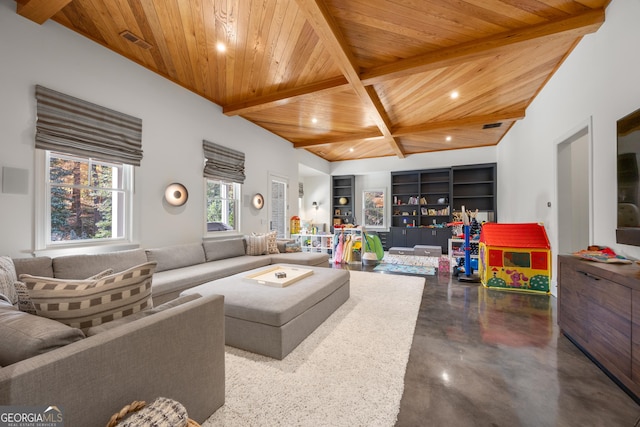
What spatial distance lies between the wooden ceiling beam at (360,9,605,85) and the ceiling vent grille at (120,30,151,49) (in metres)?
2.55

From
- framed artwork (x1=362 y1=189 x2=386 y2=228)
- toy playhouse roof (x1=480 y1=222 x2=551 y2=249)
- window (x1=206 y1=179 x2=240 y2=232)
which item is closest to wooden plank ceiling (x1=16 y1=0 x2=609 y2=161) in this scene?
window (x1=206 y1=179 x2=240 y2=232)

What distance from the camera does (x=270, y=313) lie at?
6.47ft

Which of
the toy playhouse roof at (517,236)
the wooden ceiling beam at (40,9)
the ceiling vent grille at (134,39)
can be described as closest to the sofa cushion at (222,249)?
the ceiling vent grille at (134,39)

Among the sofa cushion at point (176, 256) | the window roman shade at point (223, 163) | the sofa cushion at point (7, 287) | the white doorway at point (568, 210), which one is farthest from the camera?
the window roman shade at point (223, 163)

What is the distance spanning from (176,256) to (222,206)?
161cm

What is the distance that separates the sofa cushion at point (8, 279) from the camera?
72.2 inches

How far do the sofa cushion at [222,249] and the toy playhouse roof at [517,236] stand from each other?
402cm

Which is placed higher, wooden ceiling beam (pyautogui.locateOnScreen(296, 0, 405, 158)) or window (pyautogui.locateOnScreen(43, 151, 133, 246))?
wooden ceiling beam (pyautogui.locateOnScreen(296, 0, 405, 158))

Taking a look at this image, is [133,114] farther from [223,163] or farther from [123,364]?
[123,364]

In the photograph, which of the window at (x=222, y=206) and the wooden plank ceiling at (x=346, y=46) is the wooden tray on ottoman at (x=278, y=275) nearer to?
the window at (x=222, y=206)

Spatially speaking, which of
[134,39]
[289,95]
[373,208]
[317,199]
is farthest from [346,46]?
[317,199]

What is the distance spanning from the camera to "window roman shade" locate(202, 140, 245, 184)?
427cm

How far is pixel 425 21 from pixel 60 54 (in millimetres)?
3707

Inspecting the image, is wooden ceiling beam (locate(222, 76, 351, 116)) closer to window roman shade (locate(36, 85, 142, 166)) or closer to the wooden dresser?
window roman shade (locate(36, 85, 142, 166))
